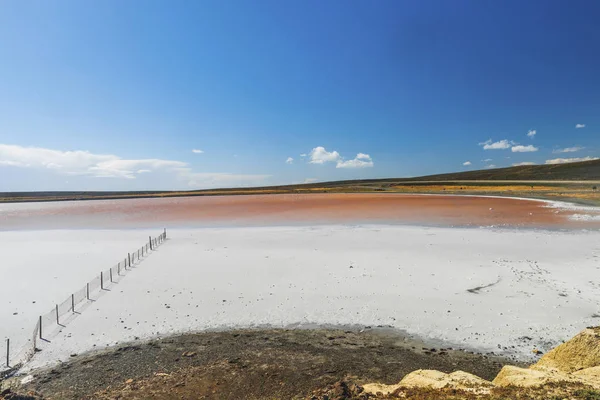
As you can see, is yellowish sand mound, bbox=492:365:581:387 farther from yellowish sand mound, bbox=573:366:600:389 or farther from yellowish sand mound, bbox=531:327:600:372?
yellowish sand mound, bbox=531:327:600:372

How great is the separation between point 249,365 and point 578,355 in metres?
7.62

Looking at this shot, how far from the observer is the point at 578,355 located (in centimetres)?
689

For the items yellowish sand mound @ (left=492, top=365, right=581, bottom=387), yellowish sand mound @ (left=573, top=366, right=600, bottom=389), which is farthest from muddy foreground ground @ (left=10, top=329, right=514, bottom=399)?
yellowish sand mound @ (left=573, top=366, right=600, bottom=389)

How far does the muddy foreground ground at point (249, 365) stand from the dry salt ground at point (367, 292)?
0.86 m

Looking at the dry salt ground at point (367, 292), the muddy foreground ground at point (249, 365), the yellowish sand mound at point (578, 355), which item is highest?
the yellowish sand mound at point (578, 355)

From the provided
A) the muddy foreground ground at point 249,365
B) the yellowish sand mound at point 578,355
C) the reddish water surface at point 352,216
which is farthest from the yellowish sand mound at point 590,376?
the reddish water surface at point 352,216

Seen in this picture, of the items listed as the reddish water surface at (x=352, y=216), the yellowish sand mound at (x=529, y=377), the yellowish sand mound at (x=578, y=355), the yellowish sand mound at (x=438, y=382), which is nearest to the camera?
the yellowish sand mound at (x=529, y=377)

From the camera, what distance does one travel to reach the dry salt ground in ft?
34.9

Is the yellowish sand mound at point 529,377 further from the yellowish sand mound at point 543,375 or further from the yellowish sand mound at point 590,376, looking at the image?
the yellowish sand mound at point 590,376

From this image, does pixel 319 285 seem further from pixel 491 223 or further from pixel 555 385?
pixel 491 223

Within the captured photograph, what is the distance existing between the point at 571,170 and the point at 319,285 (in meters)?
175

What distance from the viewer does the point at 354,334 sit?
10547mm

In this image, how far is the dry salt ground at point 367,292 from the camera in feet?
34.9

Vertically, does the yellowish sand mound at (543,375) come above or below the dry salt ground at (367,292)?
above
